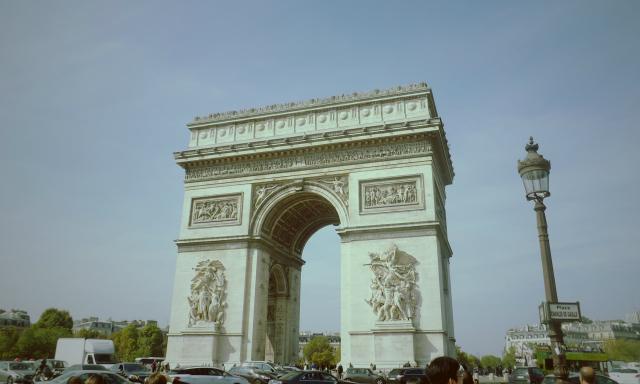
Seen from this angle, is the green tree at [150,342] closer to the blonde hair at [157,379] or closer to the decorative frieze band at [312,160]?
the decorative frieze band at [312,160]

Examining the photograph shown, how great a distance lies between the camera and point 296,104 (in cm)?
2745

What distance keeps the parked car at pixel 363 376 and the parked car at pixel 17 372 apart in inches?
543

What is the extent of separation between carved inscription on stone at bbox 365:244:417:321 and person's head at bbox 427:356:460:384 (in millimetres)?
19090

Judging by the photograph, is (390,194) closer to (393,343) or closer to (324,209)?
(324,209)

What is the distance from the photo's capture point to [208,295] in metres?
24.9

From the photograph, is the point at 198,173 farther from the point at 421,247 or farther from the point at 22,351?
the point at 22,351

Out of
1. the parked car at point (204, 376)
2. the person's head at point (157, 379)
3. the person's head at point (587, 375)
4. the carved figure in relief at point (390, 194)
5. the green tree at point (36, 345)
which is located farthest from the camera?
the green tree at point (36, 345)

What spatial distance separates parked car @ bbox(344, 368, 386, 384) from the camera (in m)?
18.5

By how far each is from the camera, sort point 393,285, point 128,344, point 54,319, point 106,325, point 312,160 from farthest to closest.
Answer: point 106,325 < point 128,344 < point 54,319 < point 312,160 < point 393,285

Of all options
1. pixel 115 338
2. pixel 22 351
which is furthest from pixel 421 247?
pixel 115 338

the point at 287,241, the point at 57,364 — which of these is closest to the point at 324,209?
the point at 287,241

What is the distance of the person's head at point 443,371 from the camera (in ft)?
10.3

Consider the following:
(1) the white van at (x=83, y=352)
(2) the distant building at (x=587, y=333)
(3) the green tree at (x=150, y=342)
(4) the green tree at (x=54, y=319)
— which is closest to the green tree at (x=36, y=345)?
(4) the green tree at (x=54, y=319)

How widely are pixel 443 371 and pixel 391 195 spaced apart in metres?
21.1
